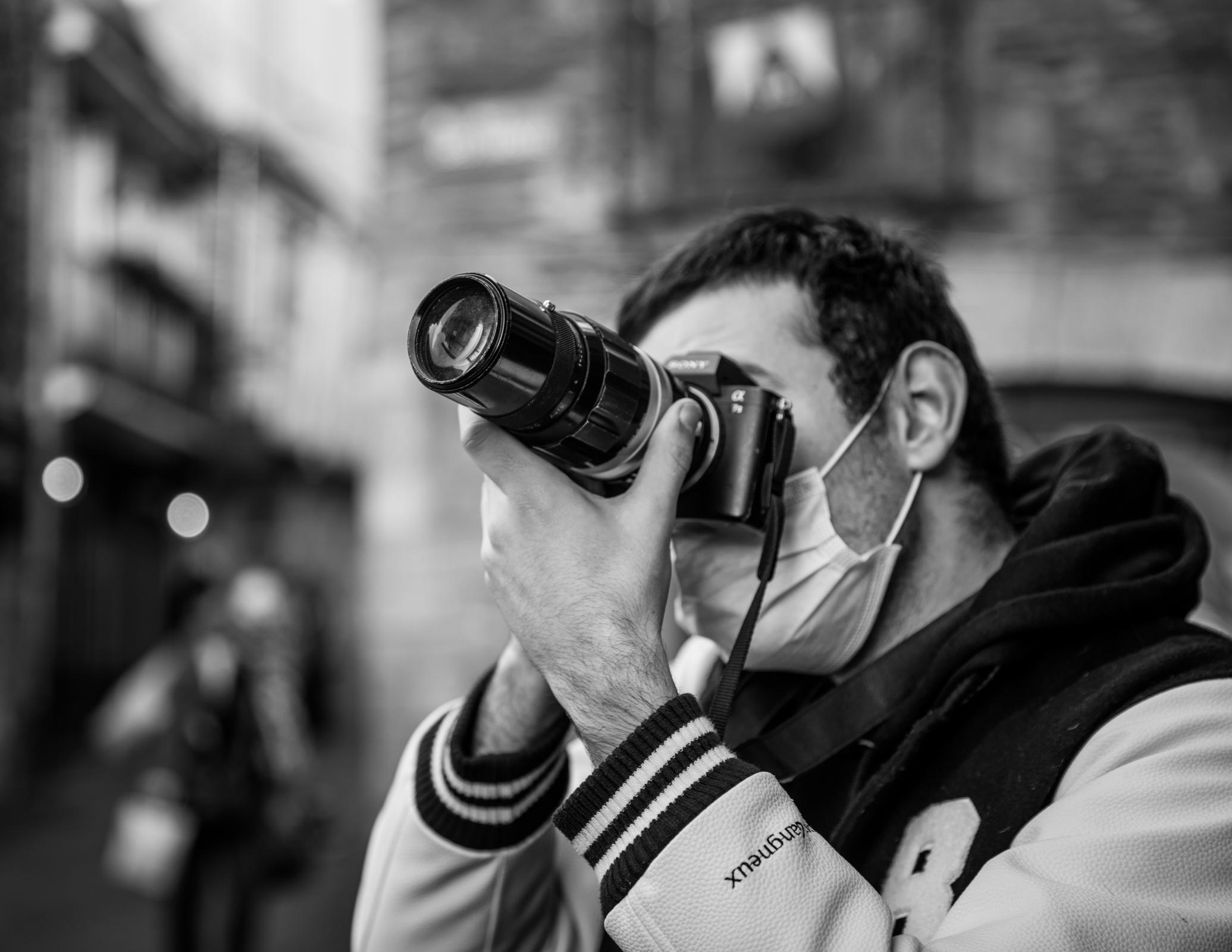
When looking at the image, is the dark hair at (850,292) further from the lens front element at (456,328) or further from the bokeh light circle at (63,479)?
the bokeh light circle at (63,479)

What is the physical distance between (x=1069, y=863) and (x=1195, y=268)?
12.8 ft

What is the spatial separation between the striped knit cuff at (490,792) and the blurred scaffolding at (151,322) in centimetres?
379

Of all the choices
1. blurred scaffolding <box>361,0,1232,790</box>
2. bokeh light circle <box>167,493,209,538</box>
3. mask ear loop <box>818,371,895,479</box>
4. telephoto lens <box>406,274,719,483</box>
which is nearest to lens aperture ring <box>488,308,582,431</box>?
telephoto lens <box>406,274,719,483</box>

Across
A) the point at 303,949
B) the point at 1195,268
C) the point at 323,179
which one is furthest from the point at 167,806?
the point at 323,179

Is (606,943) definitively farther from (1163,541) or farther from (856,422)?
(1163,541)

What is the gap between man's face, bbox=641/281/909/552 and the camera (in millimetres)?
1402

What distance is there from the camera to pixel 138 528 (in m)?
12.4

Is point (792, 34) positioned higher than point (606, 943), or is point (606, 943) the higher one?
point (792, 34)

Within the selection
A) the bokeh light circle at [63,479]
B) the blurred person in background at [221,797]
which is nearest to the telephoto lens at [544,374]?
the blurred person in background at [221,797]

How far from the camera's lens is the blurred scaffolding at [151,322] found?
898 cm

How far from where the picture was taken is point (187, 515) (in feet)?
44.3

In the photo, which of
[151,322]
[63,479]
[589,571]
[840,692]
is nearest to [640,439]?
[589,571]

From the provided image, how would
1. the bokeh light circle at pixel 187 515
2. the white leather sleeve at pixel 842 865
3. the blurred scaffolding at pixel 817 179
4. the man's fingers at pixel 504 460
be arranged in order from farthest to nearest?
the bokeh light circle at pixel 187 515 → the blurred scaffolding at pixel 817 179 → the man's fingers at pixel 504 460 → the white leather sleeve at pixel 842 865

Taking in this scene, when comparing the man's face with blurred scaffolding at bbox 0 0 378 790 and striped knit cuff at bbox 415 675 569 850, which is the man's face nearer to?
striped knit cuff at bbox 415 675 569 850
